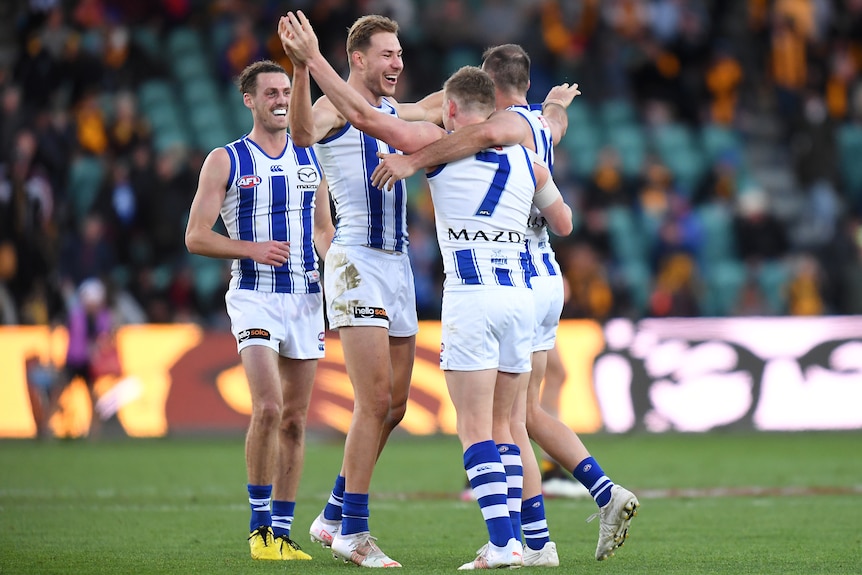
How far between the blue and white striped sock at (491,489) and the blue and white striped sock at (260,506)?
4.66 ft

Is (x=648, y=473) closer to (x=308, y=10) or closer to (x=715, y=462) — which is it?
(x=715, y=462)

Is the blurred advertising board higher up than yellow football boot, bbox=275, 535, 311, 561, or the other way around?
the blurred advertising board

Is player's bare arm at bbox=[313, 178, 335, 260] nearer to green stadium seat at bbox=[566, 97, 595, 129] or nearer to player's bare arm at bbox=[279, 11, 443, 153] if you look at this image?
player's bare arm at bbox=[279, 11, 443, 153]

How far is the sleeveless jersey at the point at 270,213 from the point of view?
811 centimetres

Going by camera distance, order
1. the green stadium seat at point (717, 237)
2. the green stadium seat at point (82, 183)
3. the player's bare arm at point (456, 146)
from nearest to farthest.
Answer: the player's bare arm at point (456, 146)
the green stadium seat at point (82, 183)
the green stadium seat at point (717, 237)

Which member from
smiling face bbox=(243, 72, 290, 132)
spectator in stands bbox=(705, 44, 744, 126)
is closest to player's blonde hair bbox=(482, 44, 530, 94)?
smiling face bbox=(243, 72, 290, 132)

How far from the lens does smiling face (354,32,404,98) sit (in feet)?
25.0

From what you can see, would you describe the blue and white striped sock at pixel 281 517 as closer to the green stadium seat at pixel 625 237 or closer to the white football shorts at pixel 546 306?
the white football shorts at pixel 546 306

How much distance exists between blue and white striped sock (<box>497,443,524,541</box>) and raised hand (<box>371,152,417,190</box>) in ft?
4.86

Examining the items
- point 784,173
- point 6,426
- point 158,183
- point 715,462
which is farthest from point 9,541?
point 784,173

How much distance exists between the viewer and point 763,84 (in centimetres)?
2450

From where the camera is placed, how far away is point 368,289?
7645 millimetres

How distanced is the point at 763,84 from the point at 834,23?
1.57m

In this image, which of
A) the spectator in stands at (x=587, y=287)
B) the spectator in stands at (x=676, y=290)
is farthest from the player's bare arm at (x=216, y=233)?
the spectator in stands at (x=676, y=290)
